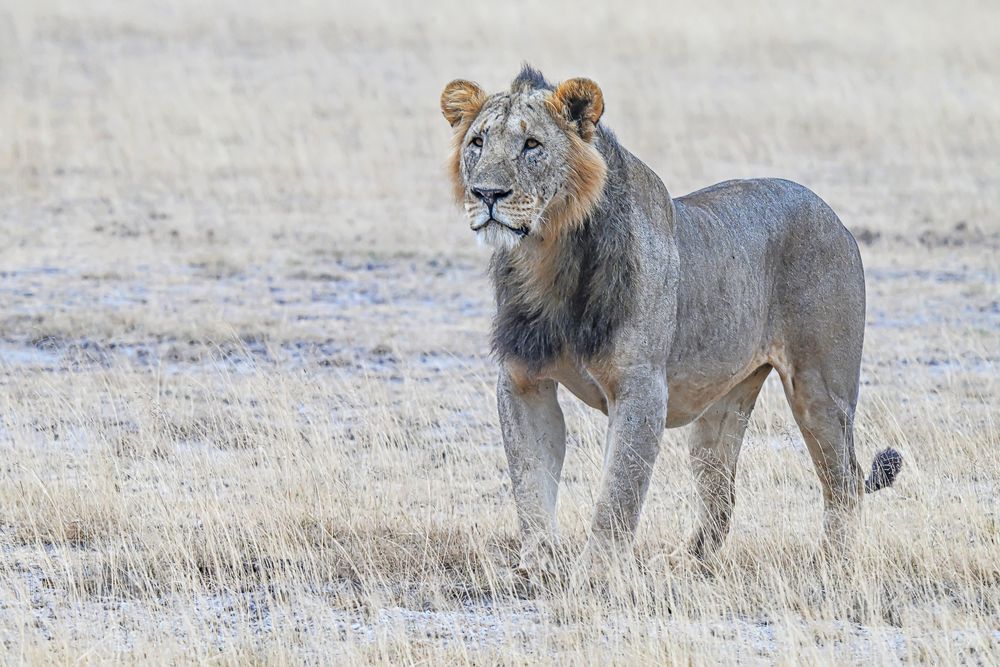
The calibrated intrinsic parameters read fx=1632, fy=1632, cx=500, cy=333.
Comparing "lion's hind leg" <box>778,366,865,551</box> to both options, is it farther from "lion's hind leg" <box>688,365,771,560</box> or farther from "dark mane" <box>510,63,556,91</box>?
"dark mane" <box>510,63,556,91</box>

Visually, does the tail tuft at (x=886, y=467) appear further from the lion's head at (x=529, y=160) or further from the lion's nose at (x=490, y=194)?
the lion's nose at (x=490, y=194)

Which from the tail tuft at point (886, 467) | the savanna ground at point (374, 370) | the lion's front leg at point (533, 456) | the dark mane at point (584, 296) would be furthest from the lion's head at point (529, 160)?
the tail tuft at point (886, 467)

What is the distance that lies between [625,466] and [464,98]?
4.75ft

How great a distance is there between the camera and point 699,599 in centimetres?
565

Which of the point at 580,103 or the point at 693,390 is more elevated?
the point at 580,103

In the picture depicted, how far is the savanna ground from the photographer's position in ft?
18.4

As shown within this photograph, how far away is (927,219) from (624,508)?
39.1 feet

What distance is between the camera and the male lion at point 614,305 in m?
5.71

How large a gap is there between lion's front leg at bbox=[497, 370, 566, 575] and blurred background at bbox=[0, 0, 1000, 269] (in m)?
8.38

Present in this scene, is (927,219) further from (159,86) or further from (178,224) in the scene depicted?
(159,86)

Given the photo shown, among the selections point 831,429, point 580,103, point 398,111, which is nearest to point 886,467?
point 831,429

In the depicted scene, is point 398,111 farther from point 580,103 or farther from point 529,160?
point 529,160

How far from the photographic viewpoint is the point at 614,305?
582cm

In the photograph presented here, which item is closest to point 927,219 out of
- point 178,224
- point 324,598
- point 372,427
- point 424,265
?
point 424,265
